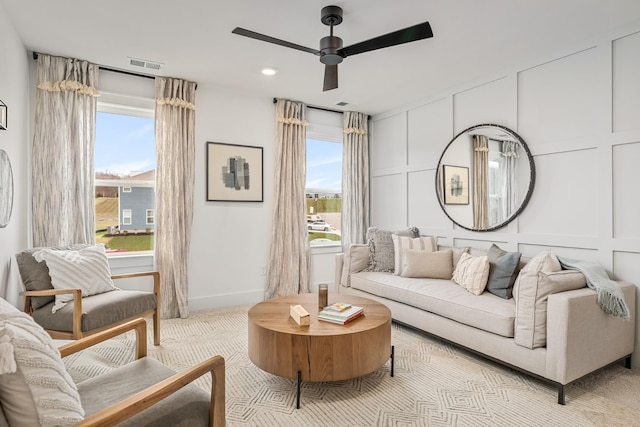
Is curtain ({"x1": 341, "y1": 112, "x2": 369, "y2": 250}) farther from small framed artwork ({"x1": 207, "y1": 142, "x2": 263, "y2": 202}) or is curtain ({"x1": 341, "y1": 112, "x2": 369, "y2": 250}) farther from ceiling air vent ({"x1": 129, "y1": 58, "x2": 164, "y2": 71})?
ceiling air vent ({"x1": 129, "y1": 58, "x2": 164, "y2": 71})

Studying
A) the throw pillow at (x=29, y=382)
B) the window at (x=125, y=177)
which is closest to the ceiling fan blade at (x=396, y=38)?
the throw pillow at (x=29, y=382)

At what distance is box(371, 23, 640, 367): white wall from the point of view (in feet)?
Answer: 9.23

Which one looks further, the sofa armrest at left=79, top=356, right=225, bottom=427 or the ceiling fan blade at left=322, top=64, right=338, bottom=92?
the ceiling fan blade at left=322, top=64, right=338, bottom=92

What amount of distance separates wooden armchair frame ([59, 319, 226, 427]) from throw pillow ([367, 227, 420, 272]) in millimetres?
2811

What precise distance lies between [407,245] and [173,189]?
2.65 meters

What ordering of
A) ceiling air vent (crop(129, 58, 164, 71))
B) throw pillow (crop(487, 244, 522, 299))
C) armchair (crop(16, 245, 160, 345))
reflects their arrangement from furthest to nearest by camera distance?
ceiling air vent (crop(129, 58, 164, 71)) < throw pillow (crop(487, 244, 522, 299)) < armchair (crop(16, 245, 160, 345))

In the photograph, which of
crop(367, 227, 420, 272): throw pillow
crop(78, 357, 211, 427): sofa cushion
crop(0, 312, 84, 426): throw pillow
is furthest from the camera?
crop(367, 227, 420, 272): throw pillow

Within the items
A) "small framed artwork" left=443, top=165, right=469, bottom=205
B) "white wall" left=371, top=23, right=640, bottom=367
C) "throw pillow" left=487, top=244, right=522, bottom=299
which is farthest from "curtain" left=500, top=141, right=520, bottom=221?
"throw pillow" left=487, top=244, right=522, bottom=299

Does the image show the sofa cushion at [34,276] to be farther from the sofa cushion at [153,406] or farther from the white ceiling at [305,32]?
the white ceiling at [305,32]

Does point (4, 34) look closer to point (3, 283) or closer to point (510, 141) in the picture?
point (3, 283)

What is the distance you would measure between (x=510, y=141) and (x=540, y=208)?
72 cm

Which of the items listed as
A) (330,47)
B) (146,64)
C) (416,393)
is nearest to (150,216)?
(146,64)

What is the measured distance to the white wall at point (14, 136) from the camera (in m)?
2.60

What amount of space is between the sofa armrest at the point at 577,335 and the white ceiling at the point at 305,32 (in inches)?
80.2
